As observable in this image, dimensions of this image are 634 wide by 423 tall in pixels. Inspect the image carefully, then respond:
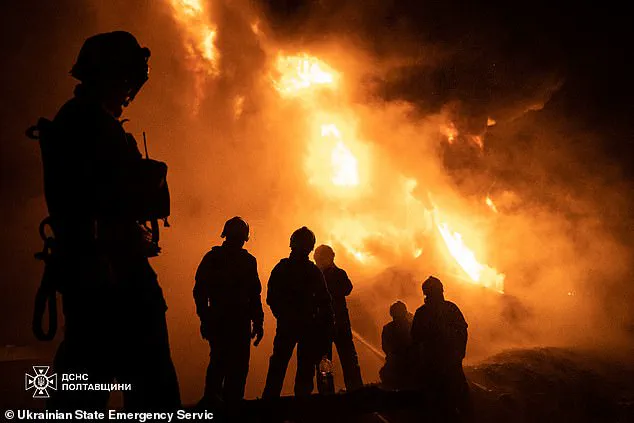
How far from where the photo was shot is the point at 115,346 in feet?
6.41

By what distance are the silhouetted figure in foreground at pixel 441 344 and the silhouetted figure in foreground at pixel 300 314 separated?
138 cm

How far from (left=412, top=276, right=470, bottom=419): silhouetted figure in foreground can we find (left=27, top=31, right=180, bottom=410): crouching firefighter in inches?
144

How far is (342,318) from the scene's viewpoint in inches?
261

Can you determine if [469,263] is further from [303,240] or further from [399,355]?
[303,240]

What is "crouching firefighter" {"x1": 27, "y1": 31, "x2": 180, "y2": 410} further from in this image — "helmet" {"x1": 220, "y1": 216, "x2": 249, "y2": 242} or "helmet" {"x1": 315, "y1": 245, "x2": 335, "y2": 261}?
"helmet" {"x1": 315, "y1": 245, "x2": 335, "y2": 261}

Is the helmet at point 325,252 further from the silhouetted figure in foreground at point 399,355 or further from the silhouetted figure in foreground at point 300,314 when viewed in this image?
the silhouetted figure in foreground at point 399,355

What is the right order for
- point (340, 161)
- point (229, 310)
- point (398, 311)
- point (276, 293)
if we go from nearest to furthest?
point (229, 310), point (276, 293), point (398, 311), point (340, 161)

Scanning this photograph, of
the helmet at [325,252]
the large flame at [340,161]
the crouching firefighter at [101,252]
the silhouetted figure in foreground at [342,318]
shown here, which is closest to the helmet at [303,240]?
the silhouetted figure in foreground at [342,318]

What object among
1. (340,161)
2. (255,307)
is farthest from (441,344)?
(340,161)

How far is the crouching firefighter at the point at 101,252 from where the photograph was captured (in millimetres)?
1877

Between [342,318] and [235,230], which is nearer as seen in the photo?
[235,230]

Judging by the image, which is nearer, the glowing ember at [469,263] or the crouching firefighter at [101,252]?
the crouching firefighter at [101,252]

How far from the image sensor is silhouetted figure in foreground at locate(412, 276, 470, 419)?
5.11m

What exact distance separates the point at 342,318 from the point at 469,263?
14235 millimetres
